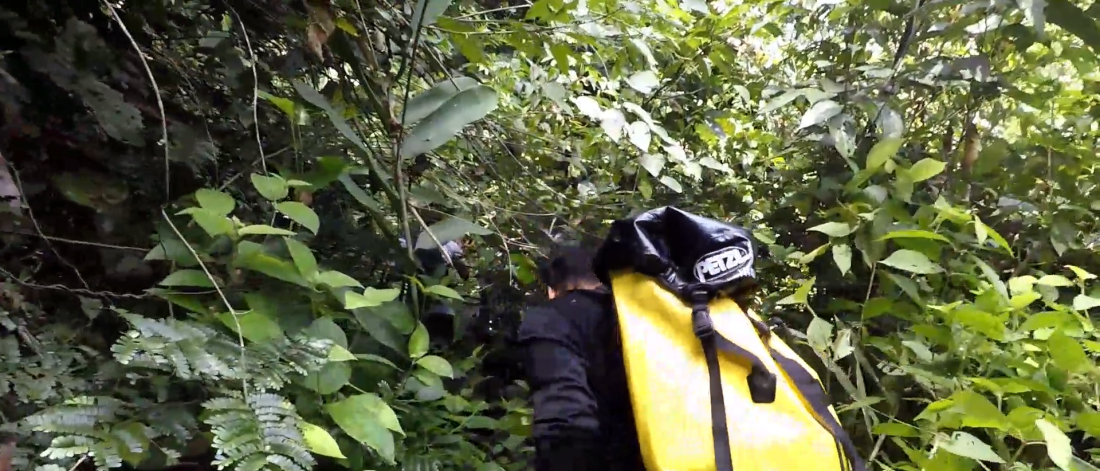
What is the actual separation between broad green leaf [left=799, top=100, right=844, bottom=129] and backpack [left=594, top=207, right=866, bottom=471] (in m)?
0.23

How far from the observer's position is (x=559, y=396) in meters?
0.80

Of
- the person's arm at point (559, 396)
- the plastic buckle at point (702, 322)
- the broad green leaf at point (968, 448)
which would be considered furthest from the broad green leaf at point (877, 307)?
the person's arm at point (559, 396)

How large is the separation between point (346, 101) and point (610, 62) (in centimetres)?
67

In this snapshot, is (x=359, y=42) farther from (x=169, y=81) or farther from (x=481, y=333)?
(x=481, y=333)

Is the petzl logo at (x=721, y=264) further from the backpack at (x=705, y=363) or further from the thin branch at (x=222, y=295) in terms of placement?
the thin branch at (x=222, y=295)

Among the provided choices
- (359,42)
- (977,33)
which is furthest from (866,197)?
(359,42)

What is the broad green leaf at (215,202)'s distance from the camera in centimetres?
56

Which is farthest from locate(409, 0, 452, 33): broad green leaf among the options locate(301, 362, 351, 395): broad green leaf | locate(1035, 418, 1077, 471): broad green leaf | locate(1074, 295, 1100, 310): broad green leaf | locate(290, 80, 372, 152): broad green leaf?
locate(1074, 295, 1100, 310): broad green leaf

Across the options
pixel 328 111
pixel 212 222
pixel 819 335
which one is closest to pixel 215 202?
pixel 212 222

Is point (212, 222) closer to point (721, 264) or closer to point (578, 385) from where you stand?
point (578, 385)

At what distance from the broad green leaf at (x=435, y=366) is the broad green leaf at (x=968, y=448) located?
0.61m

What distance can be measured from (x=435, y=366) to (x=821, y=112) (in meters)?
0.70

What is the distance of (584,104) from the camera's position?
2.94ft

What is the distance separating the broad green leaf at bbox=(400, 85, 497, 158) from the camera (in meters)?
0.67
